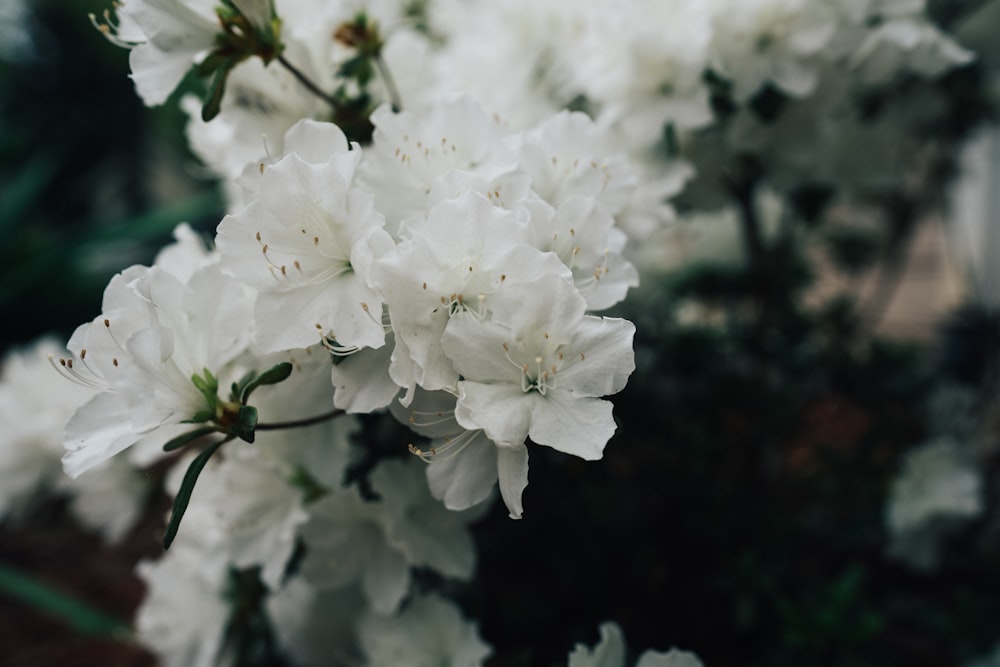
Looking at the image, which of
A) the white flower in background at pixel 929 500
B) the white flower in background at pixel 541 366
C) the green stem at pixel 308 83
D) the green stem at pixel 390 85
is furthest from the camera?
the white flower in background at pixel 929 500

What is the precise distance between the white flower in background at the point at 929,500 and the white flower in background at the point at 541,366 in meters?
1.17

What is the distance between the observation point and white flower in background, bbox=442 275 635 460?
707mm

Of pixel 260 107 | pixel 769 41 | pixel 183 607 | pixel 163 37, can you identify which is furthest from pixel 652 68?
pixel 183 607

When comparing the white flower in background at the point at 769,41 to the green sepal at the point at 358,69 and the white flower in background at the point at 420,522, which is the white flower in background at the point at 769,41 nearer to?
the green sepal at the point at 358,69

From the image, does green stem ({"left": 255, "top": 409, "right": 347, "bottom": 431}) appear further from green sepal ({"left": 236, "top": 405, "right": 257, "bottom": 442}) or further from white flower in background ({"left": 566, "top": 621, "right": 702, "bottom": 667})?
white flower in background ({"left": 566, "top": 621, "right": 702, "bottom": 667})

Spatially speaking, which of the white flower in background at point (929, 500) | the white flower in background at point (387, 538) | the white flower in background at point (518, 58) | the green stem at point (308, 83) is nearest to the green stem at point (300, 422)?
the white flower in background at point (387, 538)

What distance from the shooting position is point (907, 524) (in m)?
1.56

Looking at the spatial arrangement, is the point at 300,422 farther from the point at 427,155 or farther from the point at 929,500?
the point at 929,500

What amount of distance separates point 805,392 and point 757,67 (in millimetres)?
1073

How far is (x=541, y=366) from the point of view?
29.4 inches

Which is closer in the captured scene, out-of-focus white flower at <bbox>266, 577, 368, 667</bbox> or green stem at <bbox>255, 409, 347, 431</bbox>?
green stem at <bbox>255, 409, 347, 431</bbox>

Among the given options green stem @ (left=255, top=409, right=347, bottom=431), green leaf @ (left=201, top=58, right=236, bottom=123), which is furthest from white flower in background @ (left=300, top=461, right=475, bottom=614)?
green leaf @ (left=201, top=58, right=236, bottom=123)

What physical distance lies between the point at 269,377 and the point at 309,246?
14 cm

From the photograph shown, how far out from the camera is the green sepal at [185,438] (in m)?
0.74
